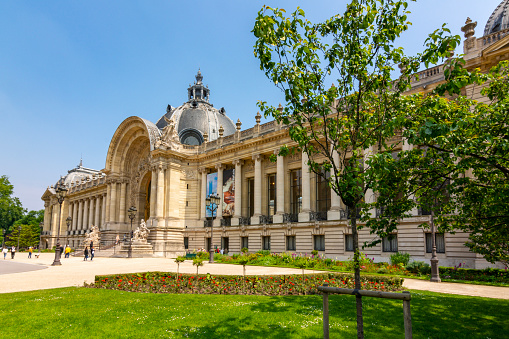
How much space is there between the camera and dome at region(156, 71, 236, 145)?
5388 cm

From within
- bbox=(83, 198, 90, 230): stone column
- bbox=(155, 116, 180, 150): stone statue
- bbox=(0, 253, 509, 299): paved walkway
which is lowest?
bbox=(0, 253, 509, 299): paved walkway

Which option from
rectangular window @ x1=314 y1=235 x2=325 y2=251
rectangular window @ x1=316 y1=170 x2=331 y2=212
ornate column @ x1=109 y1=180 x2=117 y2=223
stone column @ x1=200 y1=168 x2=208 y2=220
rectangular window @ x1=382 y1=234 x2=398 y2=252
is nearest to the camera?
rectangular window @ x1=382 y1=234 x2=398 y2=252

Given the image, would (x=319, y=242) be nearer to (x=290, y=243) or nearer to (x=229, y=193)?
(x=290, y=243)

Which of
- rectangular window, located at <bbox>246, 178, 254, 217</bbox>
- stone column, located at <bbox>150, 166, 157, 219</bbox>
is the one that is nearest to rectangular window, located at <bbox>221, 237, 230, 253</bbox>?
rectangular window, located at <bbox>246, 178, 254, 217</bbox>

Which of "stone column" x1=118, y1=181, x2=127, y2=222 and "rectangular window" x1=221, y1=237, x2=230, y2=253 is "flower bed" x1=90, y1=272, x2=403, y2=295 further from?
"stone column" x1=118, y1=181, x2=127, y2=222

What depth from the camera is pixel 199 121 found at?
55406mm

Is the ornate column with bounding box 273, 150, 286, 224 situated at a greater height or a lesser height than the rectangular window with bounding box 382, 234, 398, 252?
greater

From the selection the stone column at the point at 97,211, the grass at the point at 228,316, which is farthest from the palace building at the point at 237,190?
the grass at the point at 228,316

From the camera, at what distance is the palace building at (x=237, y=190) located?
26594 millimetres

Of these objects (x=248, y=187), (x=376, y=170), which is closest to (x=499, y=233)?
(x=376, y=170)

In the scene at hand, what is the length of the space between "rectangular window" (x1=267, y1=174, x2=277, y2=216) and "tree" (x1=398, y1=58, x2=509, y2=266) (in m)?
29.5

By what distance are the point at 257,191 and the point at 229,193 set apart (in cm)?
469

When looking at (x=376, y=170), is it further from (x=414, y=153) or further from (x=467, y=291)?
(x=467, y=291)

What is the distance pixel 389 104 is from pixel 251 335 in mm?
5655
